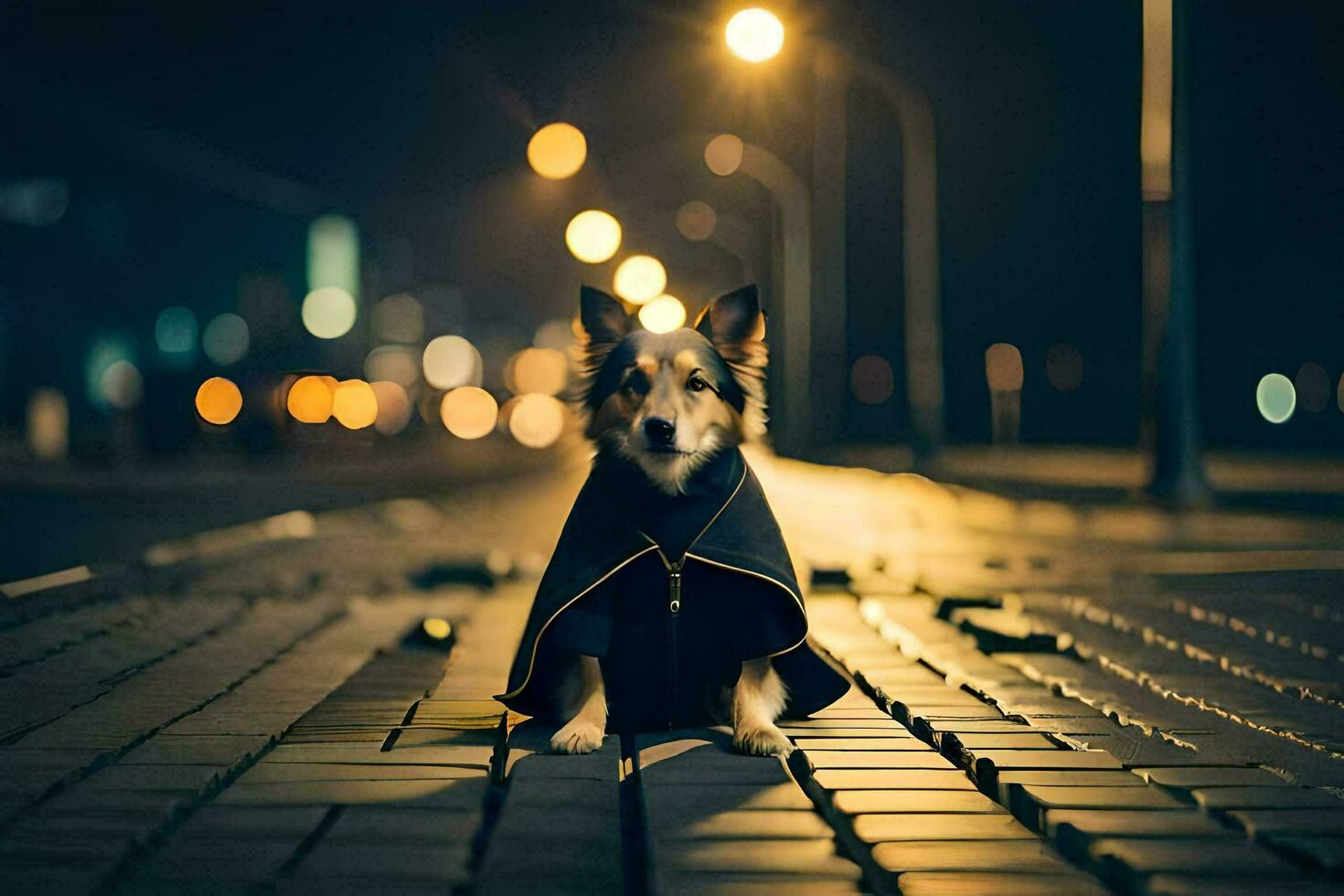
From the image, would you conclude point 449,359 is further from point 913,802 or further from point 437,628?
point 913,802

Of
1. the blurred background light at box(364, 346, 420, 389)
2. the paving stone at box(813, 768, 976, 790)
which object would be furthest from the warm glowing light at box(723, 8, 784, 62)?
the blurred background light at box(364, 346, 420, 389)

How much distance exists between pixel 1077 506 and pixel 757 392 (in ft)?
57.6

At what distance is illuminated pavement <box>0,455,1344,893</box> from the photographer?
3674mm

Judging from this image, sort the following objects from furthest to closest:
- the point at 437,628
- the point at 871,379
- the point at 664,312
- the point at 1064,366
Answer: the point at 871,379 → the point at 1064,366 → the point at 664,312 → the point at 437,628

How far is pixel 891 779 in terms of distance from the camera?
4.49m

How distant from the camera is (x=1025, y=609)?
30.4 ft

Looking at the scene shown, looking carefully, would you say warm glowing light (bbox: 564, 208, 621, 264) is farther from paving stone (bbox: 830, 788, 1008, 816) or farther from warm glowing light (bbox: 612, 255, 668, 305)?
paving stone (bbox: 830, 788, 1008, 816)

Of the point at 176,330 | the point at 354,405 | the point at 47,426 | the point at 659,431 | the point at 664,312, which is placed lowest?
the point at 659,431

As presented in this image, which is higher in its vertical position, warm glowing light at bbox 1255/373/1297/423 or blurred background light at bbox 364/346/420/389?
blurred background light at bbox 364/346/420/389


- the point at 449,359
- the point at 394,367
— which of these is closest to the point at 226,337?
the point at 394,367

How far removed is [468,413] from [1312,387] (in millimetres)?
46506

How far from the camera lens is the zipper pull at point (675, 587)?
199 inches

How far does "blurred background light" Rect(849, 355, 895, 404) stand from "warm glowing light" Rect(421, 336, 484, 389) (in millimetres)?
64166

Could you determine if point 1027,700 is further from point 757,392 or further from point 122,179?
point 122,179
